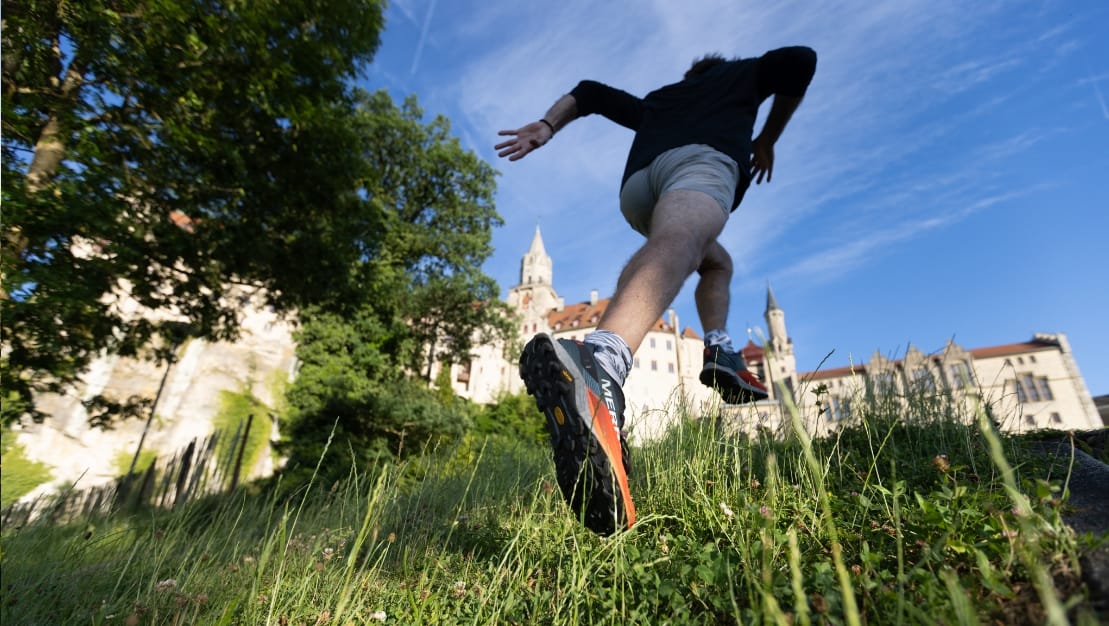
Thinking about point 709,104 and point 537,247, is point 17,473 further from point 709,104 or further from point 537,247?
point 537,247

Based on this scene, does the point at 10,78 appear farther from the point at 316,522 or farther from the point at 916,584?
the point at 916,584

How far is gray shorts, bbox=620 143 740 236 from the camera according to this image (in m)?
2.14

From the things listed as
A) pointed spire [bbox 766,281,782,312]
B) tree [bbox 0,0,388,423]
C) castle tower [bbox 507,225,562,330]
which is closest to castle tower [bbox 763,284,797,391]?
pointed spire [bbox 766,281,782,312]

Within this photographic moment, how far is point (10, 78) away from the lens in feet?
13.8

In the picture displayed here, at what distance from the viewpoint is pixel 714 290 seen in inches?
115

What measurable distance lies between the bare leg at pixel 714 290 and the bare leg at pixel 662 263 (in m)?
0.87

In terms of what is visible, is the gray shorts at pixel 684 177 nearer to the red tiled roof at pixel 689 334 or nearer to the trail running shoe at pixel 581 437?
the trail running shoe at pixel 581 437

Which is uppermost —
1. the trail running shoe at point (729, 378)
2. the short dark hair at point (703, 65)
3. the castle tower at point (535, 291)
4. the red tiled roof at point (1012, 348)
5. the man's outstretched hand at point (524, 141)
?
the castle tower at point (535, 291)

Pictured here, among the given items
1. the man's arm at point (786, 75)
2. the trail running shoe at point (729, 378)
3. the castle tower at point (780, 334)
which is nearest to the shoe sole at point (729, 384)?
the trail running shoe at point (729, 378)

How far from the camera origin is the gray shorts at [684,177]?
7.02ft

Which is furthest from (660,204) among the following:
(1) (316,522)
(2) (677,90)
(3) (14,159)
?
(3) (14,159)

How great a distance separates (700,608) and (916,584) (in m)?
0.48

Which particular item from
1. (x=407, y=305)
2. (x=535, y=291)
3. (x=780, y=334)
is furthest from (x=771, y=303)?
(x=407, y=305)

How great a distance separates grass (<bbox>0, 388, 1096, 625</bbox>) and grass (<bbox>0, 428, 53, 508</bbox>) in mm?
19827
